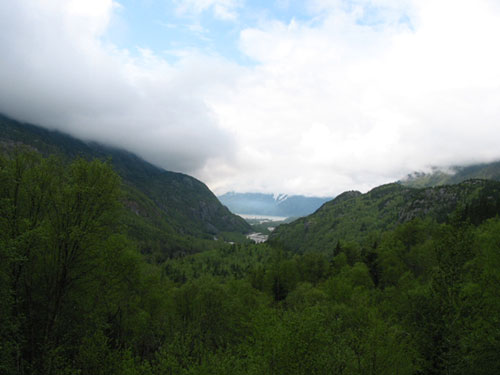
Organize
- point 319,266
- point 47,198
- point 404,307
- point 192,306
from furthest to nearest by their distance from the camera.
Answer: point 319,266 → point 192,306 → point 404,307 → point 47,198

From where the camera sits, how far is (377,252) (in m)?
88.1

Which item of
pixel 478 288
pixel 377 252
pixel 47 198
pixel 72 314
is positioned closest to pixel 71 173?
pixel 47 198

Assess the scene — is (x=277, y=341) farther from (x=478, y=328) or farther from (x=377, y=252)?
(x=377, y=252)

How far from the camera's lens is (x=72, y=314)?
103 feet

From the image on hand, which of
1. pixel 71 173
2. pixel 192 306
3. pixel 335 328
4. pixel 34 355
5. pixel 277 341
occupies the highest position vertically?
pixel 71 173

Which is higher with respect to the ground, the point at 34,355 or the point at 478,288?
the point at 478,288

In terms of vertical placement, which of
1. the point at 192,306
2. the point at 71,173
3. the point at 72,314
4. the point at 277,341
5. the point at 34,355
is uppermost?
the point at 71,173

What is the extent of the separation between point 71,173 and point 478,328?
45.7m

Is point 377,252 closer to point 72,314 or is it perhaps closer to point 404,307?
point 404,307

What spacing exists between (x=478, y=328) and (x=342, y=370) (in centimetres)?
1382

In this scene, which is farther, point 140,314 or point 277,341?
point 140,314

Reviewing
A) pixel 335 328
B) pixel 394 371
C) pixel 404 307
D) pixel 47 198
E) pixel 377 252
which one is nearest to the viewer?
pixel 394 371

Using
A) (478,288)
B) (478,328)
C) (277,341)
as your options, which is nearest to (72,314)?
(277,341)

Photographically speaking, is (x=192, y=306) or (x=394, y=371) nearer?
(x=394, y=371)
